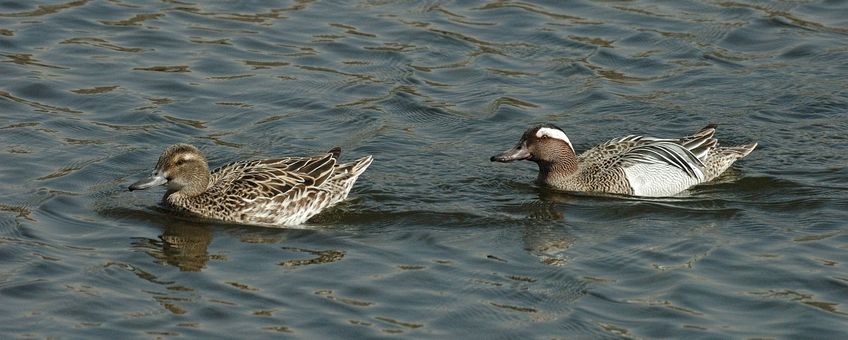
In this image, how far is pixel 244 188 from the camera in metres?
13.2

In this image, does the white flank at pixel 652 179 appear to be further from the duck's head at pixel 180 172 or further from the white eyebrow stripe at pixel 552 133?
the duck's head at pixel 180 172

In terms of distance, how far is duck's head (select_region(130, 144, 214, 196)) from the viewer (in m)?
13.0

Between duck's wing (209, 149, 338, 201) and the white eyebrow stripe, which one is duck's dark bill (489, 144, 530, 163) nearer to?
the white eyebrow stripe

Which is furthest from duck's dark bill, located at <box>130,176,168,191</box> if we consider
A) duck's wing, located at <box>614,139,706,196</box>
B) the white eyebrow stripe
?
duck's wing, located at <box>614,139,706,196</box>

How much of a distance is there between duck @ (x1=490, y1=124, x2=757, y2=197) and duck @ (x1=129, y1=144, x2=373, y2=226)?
6.06ft

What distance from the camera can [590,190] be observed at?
1455 centimetres

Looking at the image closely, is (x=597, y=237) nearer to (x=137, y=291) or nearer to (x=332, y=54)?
(x=137, y=291)

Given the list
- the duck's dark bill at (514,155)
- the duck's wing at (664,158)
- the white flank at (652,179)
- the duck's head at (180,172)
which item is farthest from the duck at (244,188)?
the duck's wing at (664,158)

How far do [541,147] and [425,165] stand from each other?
1127 mm

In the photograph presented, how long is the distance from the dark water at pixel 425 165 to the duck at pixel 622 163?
23 centimetres

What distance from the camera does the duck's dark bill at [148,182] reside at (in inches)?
505

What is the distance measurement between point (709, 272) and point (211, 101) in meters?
6.56

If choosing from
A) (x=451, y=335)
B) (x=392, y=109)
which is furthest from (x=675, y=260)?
(x=392, y=109)

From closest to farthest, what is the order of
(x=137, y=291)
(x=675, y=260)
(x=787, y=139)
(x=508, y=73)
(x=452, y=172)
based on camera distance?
1. (x=137, y=291)
2. (x=675, y=260)
3. (x=452, y=172)
4. (x=787, y=139)
5. (x=508, y=73)
